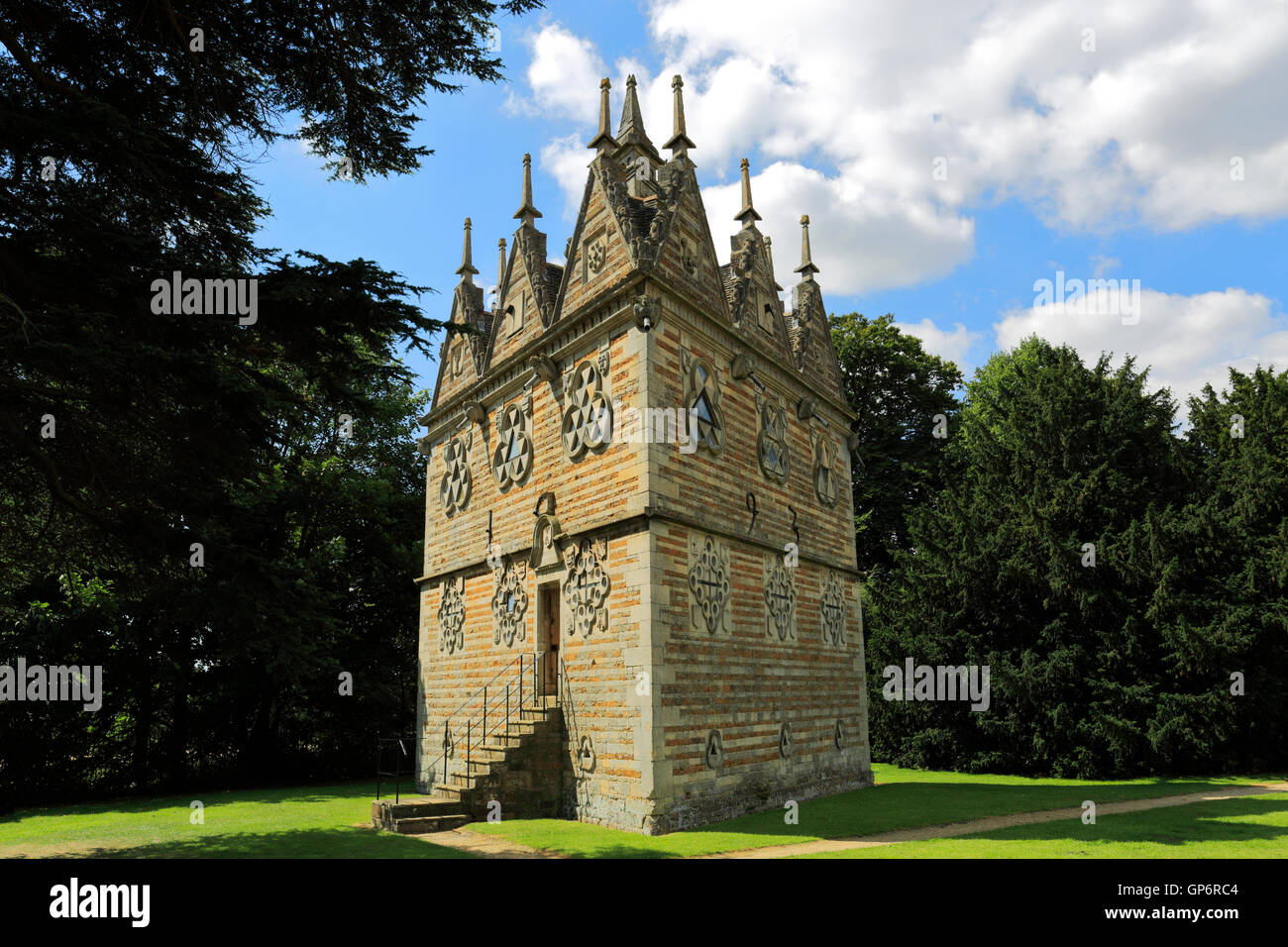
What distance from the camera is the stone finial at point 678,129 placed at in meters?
15.8

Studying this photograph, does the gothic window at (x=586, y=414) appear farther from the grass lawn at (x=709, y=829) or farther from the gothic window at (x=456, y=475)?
the grass lawn at (x=709, y=829)

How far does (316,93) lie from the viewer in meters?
10.5

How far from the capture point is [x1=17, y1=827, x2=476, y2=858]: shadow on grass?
10094 mm

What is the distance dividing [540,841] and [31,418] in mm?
8542

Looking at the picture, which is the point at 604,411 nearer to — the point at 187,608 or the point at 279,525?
the point at 187,608

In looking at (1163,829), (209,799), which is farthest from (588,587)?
(209,799)

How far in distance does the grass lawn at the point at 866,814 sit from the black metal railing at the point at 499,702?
93.9 inches

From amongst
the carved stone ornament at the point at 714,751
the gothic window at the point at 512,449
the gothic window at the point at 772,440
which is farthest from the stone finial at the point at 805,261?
the carved stone ornament at the point at 714,751

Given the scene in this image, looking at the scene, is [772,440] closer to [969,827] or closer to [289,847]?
[969,827]

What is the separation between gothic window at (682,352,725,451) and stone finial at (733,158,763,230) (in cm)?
556

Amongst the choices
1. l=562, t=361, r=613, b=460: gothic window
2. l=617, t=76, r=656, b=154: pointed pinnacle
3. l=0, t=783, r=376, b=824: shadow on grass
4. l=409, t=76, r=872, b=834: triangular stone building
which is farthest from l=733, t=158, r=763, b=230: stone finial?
l=0, t=783, r=376, b=824: shadow on grass

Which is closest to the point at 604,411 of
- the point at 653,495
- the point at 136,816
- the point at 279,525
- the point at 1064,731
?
the point at 653,495

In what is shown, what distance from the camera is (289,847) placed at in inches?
418

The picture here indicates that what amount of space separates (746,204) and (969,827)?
14.1 m
